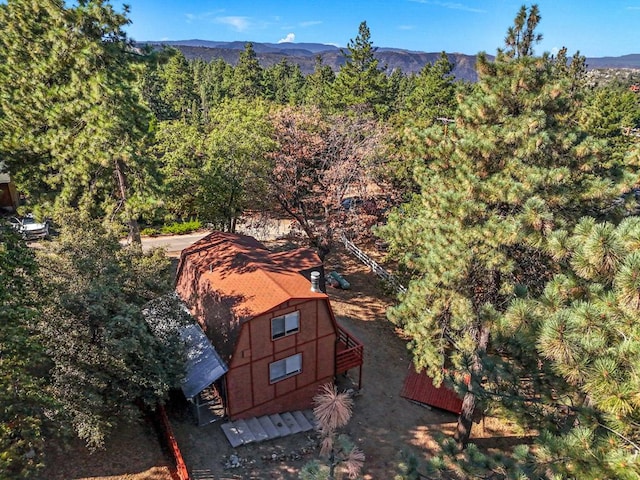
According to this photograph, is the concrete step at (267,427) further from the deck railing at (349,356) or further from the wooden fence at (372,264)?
the wooden fence at (372,264)

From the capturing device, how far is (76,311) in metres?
11.7

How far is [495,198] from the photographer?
40.0 feet

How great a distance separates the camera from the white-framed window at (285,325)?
49.7 feet

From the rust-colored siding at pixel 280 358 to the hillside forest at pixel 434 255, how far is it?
8.39ft

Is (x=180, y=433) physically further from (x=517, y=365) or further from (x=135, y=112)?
(x=135, y=112)

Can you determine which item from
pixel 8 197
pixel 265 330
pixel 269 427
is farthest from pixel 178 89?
pixel 269 427

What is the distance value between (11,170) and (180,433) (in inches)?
539

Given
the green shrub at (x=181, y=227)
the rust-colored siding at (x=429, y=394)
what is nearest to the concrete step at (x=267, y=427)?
the rust-colored siding at (x=429, y=394)

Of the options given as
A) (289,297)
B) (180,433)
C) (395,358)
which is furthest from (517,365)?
(180,433)

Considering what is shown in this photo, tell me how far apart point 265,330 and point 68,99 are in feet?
41.8

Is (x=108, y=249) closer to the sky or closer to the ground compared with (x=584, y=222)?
closer to the ground

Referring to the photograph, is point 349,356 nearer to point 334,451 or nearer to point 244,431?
point 244,431

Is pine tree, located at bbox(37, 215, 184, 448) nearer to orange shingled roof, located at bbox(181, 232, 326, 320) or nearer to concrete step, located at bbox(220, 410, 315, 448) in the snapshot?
orange shingled roof, located at bbox(181, 232, 326, 320)

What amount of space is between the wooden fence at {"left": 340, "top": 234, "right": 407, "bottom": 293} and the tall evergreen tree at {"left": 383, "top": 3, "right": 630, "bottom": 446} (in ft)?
26.3
